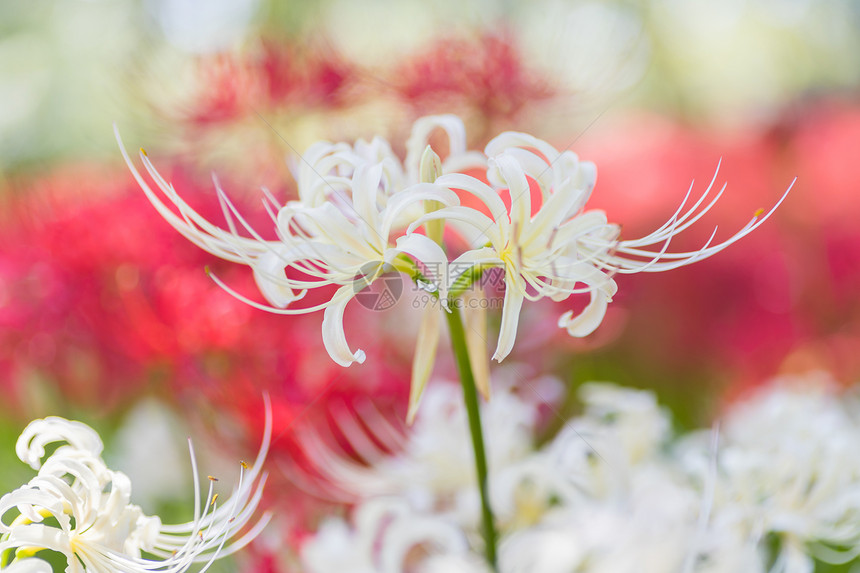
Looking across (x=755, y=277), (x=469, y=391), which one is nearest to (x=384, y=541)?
(x=469, y=391)

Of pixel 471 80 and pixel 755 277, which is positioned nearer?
pixel 471 80

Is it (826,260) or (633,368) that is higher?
(826,260)

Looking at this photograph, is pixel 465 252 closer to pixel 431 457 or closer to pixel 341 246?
pixel 341 246

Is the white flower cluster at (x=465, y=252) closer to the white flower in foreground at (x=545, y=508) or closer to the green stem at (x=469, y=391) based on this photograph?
the green stem at (x=469, y=391)

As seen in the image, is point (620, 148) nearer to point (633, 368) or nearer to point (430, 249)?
point (633, 368)

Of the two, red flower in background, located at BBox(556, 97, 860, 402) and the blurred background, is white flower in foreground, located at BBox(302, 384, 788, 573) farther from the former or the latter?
red flower in background, located at BBox(556, 97, 860, 402)

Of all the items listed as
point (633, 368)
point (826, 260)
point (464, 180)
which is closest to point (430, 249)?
point (464, 180)
